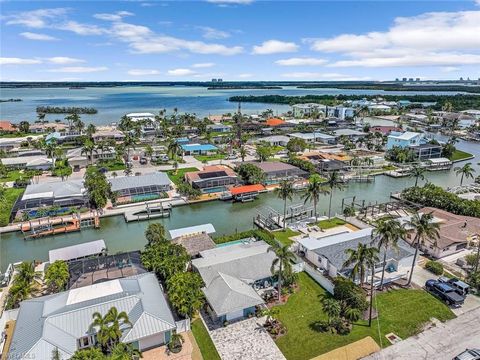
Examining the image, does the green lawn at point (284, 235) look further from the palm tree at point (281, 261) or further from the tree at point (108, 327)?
the tree at point (108, 327)

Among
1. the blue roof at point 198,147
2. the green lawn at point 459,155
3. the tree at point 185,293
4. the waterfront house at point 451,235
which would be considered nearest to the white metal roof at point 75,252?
the tree at point 185,293

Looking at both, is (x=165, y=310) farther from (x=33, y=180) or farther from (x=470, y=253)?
(x=33, y=180)

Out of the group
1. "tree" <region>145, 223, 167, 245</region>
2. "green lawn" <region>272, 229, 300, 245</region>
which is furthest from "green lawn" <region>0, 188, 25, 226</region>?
"green lawn" <region>272, 229, 300, 245</region>

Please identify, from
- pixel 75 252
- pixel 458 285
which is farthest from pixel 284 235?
pixel 75 252

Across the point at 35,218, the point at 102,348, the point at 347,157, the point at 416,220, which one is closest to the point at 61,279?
the point at 102,348

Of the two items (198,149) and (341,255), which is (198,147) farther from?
(341,255)

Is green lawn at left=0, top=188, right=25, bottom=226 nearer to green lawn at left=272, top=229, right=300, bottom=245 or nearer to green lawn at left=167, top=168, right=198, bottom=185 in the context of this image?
green lawn at left=167, top=168, right=198, bottom=185
